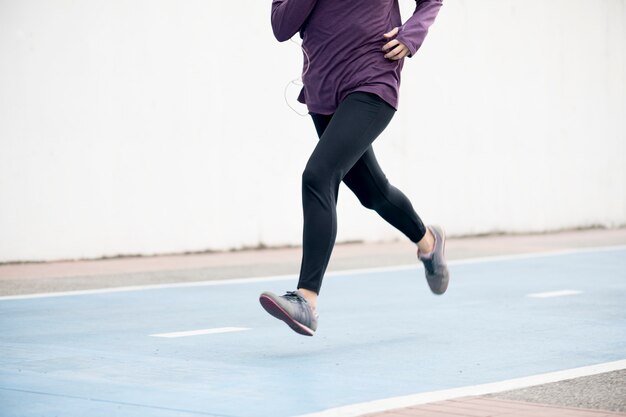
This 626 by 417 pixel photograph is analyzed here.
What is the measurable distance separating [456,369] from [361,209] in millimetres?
8775

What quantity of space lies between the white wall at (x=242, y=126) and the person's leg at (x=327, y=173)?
5.94 metres

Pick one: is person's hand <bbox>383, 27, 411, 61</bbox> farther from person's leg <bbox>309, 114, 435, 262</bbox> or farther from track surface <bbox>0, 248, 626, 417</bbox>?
track surface <bbox>0, 248, 626, 417</bbox>

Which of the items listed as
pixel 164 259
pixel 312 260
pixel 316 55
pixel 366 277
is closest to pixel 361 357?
pixel 312 260

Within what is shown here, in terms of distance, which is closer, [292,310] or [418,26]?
[292,310]

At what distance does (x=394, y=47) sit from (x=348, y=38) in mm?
205

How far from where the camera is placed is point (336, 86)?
573 centimetres

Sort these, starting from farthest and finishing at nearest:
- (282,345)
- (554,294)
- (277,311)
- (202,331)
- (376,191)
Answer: (554,294) < (202,331) < (282,345) < (376,191) < (277,311)

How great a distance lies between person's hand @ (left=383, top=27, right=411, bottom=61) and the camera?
18.5ft

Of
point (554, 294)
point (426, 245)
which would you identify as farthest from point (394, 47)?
point (554, 294)

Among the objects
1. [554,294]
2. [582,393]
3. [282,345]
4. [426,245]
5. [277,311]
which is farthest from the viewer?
[554,294]

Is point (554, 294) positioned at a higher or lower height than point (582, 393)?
lower

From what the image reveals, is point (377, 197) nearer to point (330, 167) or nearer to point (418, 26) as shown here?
point (330, 167)

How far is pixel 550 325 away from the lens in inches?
273

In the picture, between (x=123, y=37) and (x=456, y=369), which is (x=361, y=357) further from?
(x=123, y=37)
